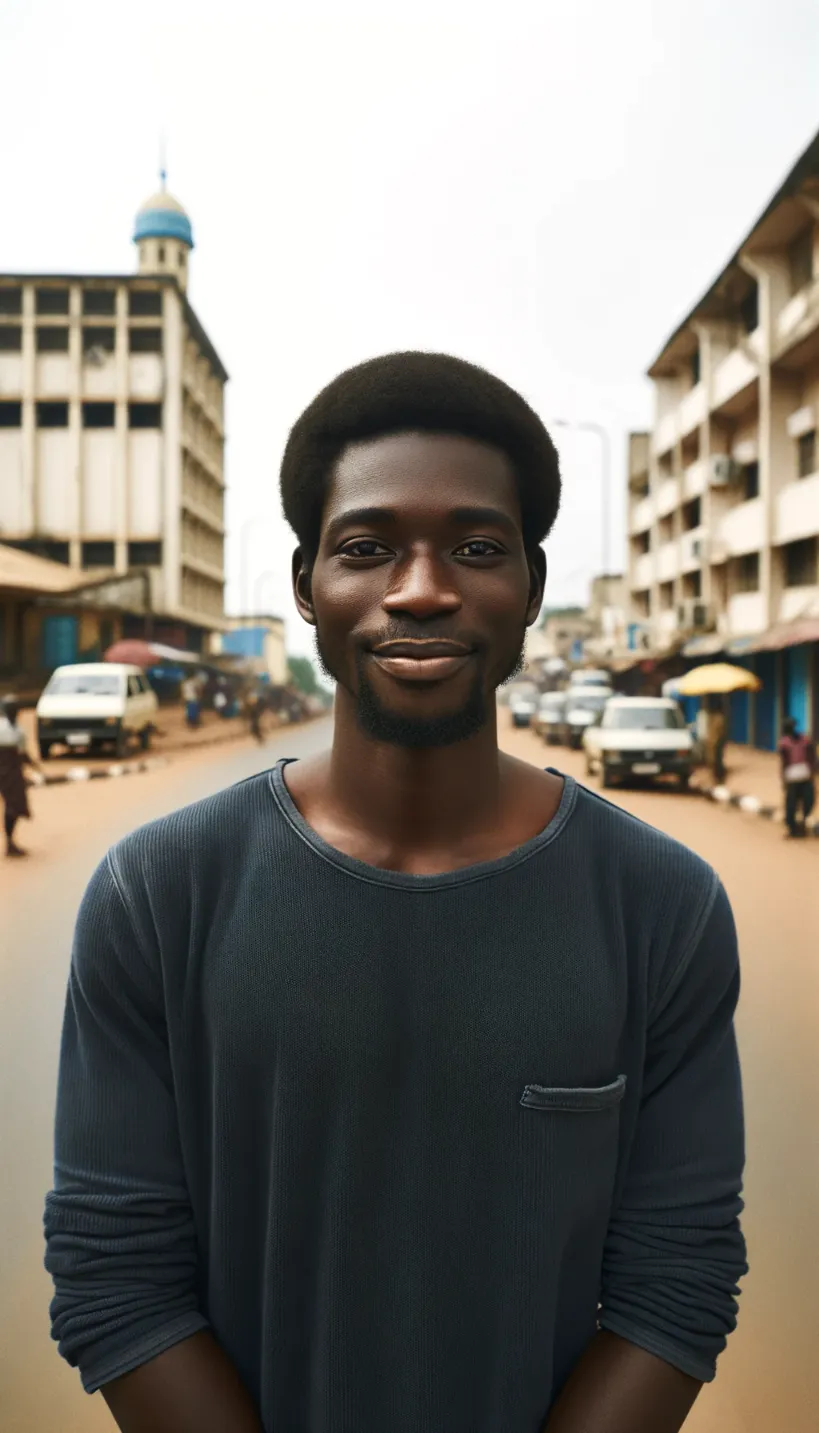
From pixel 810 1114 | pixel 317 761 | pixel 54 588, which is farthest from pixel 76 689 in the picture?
pixel 810 1114

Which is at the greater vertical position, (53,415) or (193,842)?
(53,415)

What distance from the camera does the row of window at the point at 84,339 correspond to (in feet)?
6.82

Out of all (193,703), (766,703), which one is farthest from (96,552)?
(766,703)

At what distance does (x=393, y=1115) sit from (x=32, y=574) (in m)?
1.63

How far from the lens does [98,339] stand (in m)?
2.13

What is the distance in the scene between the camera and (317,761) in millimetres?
996

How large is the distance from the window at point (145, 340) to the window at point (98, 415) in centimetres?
15

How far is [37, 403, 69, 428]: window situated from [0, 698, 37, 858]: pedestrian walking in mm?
669

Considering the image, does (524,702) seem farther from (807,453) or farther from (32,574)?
(32,574)

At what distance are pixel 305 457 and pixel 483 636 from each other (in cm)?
26

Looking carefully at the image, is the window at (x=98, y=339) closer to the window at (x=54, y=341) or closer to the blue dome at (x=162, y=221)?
the window at (x=54, y=341)

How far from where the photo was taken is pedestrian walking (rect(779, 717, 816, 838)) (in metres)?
2.80

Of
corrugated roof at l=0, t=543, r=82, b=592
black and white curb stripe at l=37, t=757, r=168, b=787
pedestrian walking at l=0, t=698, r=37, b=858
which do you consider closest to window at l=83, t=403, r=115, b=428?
corrugated roof at l=0, t=543, r=82, b=592

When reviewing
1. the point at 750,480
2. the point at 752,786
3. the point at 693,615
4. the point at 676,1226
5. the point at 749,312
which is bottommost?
the point at 676,1226
